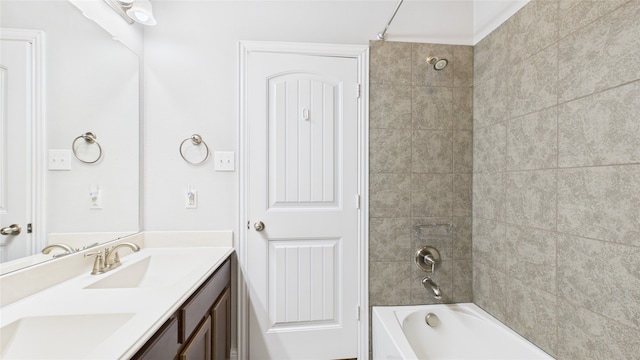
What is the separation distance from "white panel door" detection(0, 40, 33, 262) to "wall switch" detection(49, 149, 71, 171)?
13 centimetres

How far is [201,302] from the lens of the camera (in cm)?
110

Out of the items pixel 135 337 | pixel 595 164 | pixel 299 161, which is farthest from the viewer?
pixel 299 161

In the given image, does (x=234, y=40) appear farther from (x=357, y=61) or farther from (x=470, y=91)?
(x=470, y=91)

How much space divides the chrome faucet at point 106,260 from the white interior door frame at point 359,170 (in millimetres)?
591

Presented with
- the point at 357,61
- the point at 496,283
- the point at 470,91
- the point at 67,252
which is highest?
the point at 357,61

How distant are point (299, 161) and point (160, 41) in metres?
1.11

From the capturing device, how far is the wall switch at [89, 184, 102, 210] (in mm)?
1270

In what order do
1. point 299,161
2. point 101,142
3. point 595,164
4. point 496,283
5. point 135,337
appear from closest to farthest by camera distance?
point 135,337 < point 595,164 < point 101,142 < point 496,283 < point 299,161

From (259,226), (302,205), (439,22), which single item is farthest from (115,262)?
(439,22)

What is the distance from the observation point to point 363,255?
5.44 feet

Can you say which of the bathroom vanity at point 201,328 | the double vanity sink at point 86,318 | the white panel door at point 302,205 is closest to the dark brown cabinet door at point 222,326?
the bathroom vanity at point 201,328

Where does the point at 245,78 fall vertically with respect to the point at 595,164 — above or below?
above

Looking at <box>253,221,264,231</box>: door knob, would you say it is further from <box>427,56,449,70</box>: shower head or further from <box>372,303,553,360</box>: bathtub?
<box>427,56,449,70</box>: shower head

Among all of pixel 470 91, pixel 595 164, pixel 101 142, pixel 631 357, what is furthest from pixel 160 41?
pixel 631 357
